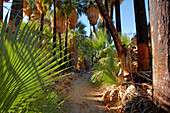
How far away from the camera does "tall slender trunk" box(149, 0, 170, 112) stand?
190cm

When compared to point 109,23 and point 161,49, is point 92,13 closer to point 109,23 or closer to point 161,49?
point 109,23

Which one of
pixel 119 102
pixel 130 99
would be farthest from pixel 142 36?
pixel 119 102

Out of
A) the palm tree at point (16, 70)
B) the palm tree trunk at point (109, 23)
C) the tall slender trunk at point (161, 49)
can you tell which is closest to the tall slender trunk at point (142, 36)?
the palm tree trunk at point (109, 23)

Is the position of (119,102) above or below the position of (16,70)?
below

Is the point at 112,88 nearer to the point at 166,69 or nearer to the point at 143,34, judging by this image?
the point at 143,34

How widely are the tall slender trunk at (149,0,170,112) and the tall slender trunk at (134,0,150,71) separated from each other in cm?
198

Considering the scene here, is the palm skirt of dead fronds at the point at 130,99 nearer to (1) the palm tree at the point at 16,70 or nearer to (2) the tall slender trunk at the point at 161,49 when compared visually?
(2) the tall slender trunk at the point at 161,49

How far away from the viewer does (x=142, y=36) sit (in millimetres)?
4160

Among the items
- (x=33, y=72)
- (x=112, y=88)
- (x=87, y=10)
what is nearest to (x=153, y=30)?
(x=33, y=72)

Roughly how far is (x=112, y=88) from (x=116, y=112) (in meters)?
1.04

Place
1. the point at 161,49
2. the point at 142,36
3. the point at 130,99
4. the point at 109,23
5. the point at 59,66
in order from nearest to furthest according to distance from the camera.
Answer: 1. the point at 59,66
2. the point at 161,49
3. the point at 130,99
4. the point at 109,23
5. the point at 142,36

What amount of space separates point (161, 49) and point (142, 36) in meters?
2.35

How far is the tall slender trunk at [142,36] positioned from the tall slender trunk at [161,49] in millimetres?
1978

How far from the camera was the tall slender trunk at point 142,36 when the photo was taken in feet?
13.3
